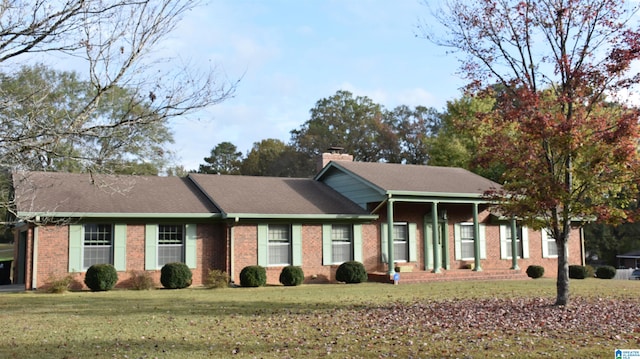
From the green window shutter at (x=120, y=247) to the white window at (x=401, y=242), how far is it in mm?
11002

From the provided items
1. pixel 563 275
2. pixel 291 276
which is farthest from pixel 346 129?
pixel 563 275

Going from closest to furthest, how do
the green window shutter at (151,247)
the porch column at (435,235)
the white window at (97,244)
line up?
the white window at (97,244) < the green window shutter at (151,247) < the porch column at (435,235)

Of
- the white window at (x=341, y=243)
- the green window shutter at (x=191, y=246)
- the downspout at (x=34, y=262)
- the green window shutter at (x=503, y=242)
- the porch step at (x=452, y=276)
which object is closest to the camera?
the downspout at (x=34, y=262)

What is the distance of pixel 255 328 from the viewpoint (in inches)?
431

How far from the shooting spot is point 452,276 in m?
24.1

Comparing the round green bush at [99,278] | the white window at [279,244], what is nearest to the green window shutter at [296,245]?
the white window at [279,244]

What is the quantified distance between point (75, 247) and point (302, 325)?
11.3 m

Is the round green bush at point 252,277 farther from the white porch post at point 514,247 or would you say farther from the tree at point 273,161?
the tree at point 273,161

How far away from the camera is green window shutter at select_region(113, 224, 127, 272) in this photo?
20.2 meters

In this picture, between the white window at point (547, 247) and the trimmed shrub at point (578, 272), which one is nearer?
the trimmed shrub at point (578, 272)

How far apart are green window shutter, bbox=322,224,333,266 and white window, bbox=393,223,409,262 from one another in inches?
127

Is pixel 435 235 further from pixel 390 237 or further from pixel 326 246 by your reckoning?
pixel 326 246

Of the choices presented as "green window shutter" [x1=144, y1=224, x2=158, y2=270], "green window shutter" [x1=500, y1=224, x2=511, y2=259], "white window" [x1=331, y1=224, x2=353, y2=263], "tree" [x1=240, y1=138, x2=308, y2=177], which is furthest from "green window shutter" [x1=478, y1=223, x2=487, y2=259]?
"tree" [x1=240, y1=138, x2=308, y2=177]

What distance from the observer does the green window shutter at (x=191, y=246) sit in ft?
70.0
